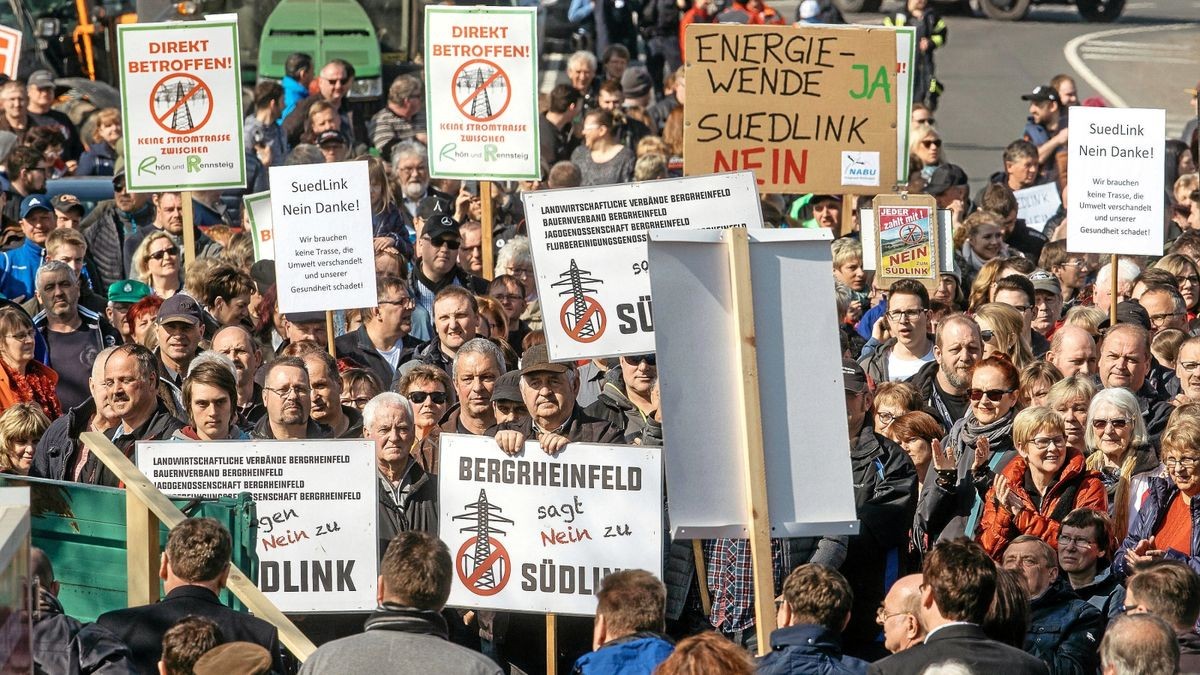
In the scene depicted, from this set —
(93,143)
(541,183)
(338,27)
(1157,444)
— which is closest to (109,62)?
(338,27)

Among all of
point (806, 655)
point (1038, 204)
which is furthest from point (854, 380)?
point (1038, 204)

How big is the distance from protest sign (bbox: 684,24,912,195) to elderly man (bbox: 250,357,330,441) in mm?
3647

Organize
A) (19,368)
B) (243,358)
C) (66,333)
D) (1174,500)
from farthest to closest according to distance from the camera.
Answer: (66,333) → (19,368) → (243,358) → (1174,500)

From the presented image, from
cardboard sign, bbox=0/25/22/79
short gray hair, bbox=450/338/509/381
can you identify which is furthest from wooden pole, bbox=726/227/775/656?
cardboard sign, bbox=0/25/22/79

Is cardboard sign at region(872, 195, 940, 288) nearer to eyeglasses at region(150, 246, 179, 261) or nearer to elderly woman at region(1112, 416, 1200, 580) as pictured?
eyeglasses at region(150, 246, 179, 261)

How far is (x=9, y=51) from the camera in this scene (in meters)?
18.0

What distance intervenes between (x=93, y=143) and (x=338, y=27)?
162 inches

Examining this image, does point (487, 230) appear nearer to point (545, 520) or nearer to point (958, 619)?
point (545, 520)

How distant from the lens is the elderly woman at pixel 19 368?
9648 mm

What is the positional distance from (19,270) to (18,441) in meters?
3.85

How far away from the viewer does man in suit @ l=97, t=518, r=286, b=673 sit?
5895 millimetres

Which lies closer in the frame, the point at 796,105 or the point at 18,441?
the point at 18,441

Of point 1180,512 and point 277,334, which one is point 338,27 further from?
point 1180,512

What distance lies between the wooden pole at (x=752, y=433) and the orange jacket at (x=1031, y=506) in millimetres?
1402
